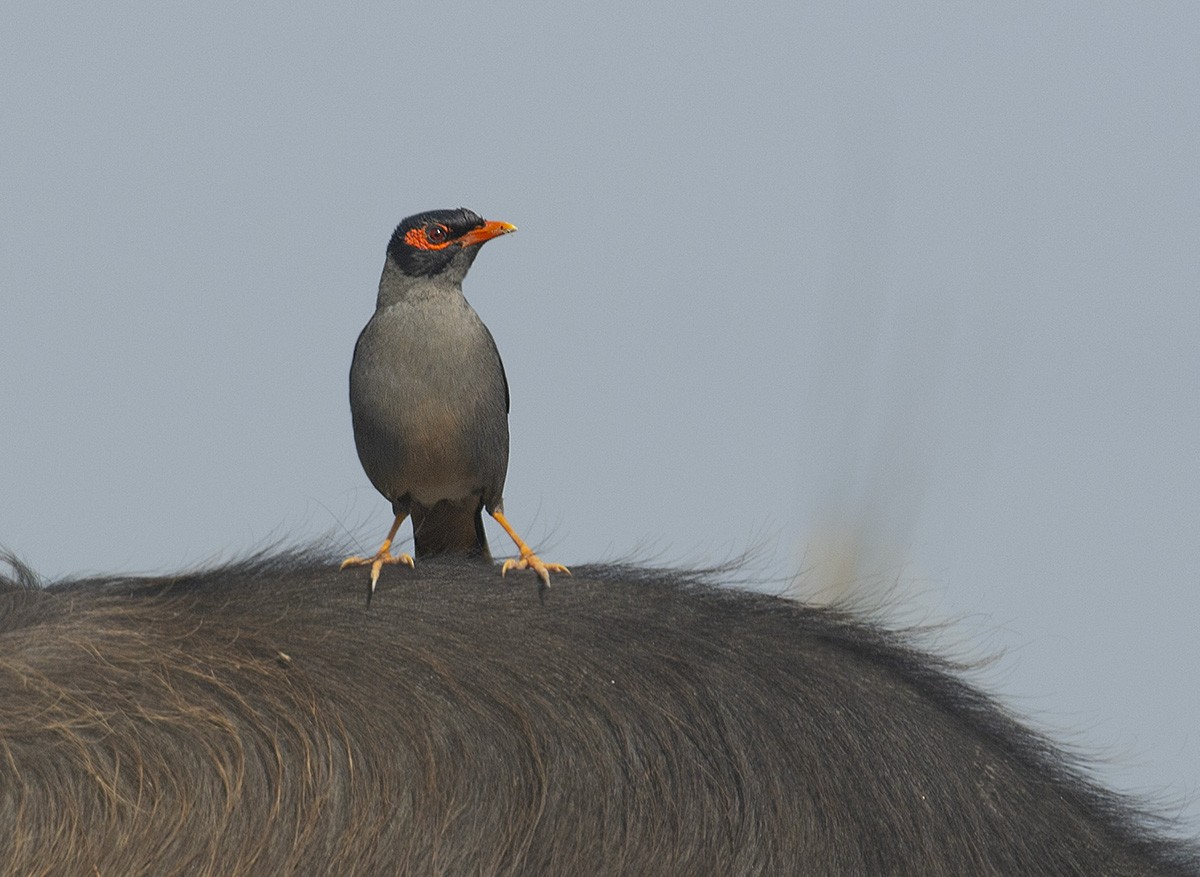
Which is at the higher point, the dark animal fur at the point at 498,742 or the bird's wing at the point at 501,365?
the bird's wing at the point at 501,365

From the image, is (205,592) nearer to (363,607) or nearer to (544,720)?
(363,607)

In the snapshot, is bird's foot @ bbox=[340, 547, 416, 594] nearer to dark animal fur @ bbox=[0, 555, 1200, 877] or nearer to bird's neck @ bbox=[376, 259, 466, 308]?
dark animal fur @ bbox=[0, 555, 1200, 877]

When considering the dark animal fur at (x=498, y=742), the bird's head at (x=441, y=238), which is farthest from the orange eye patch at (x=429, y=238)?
the dark animal fur at (x=498, y=742)

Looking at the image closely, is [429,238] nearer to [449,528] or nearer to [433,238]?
[433,238]

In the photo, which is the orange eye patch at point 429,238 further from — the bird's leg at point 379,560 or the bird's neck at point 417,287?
the bird's leg at point 379,560

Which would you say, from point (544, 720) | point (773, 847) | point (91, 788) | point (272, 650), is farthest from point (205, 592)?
point (773, 847)

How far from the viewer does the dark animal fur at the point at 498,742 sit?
11.4 ft

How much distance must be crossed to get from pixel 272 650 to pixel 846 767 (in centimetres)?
129

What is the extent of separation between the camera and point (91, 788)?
11.5 feet

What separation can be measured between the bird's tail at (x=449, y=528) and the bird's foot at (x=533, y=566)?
28.9 inches

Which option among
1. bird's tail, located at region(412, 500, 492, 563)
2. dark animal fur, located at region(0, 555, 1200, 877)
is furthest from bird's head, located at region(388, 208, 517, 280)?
dark animal fur, located at region(0, 555, 1200, 877)

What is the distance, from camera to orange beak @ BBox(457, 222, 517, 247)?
15.5 feet

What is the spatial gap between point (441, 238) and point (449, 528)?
82 cm

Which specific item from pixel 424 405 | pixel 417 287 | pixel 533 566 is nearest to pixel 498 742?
pixel 533 566
